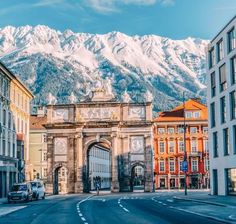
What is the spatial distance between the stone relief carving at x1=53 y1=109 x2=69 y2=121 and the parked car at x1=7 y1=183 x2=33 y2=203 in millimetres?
30323

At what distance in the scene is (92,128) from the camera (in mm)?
79875

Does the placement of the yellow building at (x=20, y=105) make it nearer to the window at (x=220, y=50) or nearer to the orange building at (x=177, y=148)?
the window at (x=220, y=50)

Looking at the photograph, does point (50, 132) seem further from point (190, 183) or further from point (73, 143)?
point (190, 183)

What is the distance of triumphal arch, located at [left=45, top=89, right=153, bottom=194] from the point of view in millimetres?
78875

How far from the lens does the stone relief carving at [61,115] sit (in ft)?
269

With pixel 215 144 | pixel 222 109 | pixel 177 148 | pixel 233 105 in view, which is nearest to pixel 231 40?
pixel 233 105

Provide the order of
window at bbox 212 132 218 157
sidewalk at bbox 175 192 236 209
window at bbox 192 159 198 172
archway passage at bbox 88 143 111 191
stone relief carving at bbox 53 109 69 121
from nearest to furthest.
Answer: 1. sidewalk at bbox 175 192 236 209
2. window at bbox 212 132 218 157
3. stone relief carving at bbox 53 109 69 121
4. window at bbox 192 159 198 172
5. archway passage at bbox 88 143 111 191

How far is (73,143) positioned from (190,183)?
102ft

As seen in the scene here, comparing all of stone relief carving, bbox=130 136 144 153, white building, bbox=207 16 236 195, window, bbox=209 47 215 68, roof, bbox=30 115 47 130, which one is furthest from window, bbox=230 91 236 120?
roof, bbox=30 115 47 130

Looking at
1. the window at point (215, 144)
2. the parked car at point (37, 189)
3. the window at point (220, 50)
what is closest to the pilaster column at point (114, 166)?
the parked car at point (37, 189)

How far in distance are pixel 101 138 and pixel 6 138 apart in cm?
2221

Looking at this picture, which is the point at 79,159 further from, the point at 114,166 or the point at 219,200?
the point at 219,200

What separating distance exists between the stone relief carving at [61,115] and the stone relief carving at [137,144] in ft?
38.6

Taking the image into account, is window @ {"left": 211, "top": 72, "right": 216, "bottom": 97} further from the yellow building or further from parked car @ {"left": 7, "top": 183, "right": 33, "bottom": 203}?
the yellow building
